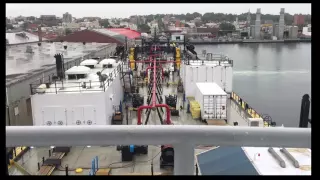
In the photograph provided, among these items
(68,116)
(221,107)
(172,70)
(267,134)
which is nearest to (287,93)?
(172,70)

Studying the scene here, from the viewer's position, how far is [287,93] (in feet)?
91.3

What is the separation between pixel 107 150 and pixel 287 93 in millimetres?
22410

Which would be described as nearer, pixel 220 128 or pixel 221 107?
pixel 220 128

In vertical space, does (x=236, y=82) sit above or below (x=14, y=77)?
below

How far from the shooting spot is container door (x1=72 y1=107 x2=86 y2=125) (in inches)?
410

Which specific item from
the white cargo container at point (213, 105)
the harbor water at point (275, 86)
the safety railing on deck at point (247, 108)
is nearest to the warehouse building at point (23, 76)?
the white cargo container at point (213, 105)

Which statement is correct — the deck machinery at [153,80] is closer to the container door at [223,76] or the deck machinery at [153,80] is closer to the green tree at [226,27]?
the container door at [223,76]

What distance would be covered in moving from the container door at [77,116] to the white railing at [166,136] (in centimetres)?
962

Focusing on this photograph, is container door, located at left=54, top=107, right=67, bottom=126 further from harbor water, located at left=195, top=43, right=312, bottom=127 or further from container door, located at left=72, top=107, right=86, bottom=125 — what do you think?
harbor water, located at left=195, top=43, right=312, bottom=127

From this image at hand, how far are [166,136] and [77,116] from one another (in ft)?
32.2

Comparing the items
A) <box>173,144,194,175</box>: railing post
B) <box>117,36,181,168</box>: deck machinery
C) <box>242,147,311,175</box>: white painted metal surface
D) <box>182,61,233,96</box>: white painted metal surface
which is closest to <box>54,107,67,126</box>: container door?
<box>117,36,181,168</box>: deck machinery

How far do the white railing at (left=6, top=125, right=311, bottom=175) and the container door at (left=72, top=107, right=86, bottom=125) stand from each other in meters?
9.62

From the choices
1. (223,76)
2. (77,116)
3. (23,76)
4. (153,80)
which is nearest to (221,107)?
(223,76)
